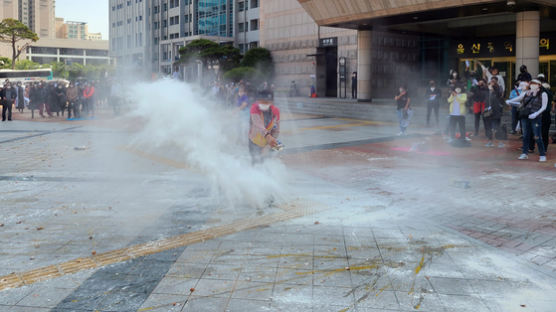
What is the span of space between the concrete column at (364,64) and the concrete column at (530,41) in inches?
355

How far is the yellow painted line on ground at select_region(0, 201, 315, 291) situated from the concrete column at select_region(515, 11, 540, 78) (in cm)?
1676

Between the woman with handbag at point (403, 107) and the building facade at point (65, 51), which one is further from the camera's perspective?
the building facade at point (65, 51)

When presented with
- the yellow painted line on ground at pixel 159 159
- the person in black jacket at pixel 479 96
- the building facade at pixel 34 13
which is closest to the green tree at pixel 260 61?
the person in black jacket at pixel 479 96

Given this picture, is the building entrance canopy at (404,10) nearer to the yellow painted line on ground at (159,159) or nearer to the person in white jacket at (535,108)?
the person in white jacket at (535,108)

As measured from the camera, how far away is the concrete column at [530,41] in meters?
20.6

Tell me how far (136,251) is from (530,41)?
19700mm

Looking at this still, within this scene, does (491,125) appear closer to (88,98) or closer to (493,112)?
(493,112)

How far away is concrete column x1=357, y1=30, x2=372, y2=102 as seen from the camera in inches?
1113

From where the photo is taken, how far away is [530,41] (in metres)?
20.6

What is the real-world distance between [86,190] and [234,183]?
2.77 metres

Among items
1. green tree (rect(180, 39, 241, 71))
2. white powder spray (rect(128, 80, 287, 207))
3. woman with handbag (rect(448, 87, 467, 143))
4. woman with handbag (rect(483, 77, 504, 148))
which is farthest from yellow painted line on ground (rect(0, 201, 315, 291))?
green tree (rect(180, 39, 241, 71))

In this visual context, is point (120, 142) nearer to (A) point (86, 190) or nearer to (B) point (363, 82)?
(A) point (86, 190)

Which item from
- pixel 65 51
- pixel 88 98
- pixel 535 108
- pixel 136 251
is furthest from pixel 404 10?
pixel 65 51

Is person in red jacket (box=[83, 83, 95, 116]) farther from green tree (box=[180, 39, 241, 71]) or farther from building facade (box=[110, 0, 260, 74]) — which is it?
building facade (box=[110, 0, 260, 74])
